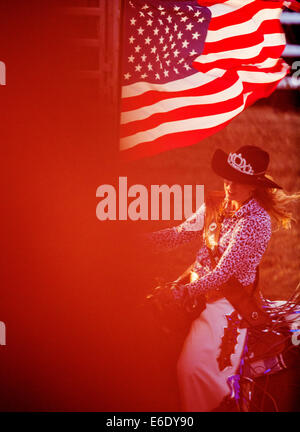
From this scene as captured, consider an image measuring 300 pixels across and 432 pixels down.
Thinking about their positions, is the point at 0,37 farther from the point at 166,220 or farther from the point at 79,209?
the point at 166,220

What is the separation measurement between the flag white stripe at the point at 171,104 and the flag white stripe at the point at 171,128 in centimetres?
9

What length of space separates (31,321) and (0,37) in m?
1.78

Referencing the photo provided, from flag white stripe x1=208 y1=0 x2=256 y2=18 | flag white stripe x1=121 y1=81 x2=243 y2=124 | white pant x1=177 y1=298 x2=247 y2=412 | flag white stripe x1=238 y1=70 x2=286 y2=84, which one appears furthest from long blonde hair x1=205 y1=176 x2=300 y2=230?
flag white stripe x1=208 y1=0 x2=256 y2=18

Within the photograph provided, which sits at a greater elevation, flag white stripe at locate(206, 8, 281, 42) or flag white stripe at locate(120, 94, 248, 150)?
flag white stripe at locate(206, 8, 281, 42)

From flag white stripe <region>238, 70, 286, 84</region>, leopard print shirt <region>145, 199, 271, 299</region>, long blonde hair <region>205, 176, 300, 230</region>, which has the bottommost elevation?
leopard print shirt <region>145, 199, 271, 299</region>

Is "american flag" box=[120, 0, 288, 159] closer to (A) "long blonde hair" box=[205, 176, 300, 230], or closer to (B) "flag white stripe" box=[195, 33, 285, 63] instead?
(B) "flag white stripe" box=[195, 33, 285, 63]

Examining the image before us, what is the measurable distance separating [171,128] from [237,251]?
0.96 meters

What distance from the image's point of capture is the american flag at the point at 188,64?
8.19 ft

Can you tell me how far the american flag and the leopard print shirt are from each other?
0.75 metres

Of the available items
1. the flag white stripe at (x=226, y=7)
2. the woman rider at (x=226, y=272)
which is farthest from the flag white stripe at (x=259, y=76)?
the woman rider at (x=226, y=272)

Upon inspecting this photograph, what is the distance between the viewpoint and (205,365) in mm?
2127

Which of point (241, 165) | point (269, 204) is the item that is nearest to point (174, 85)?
point (241, 165)

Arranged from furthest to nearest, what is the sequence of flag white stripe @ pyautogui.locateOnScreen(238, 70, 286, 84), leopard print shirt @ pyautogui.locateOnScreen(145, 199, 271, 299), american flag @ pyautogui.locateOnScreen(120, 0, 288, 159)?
1. flag white stripe @ pyautogui.locateOnScreen(238, 70, 286, 84)
2. american flag @ pyautogui.locateOnScreen(120, 0, 288, 159)
3. leopard print shirt @ pyautogui.locateOnScreen(145, 199, 271, 299)

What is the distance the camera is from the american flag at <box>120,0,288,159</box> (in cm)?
250
